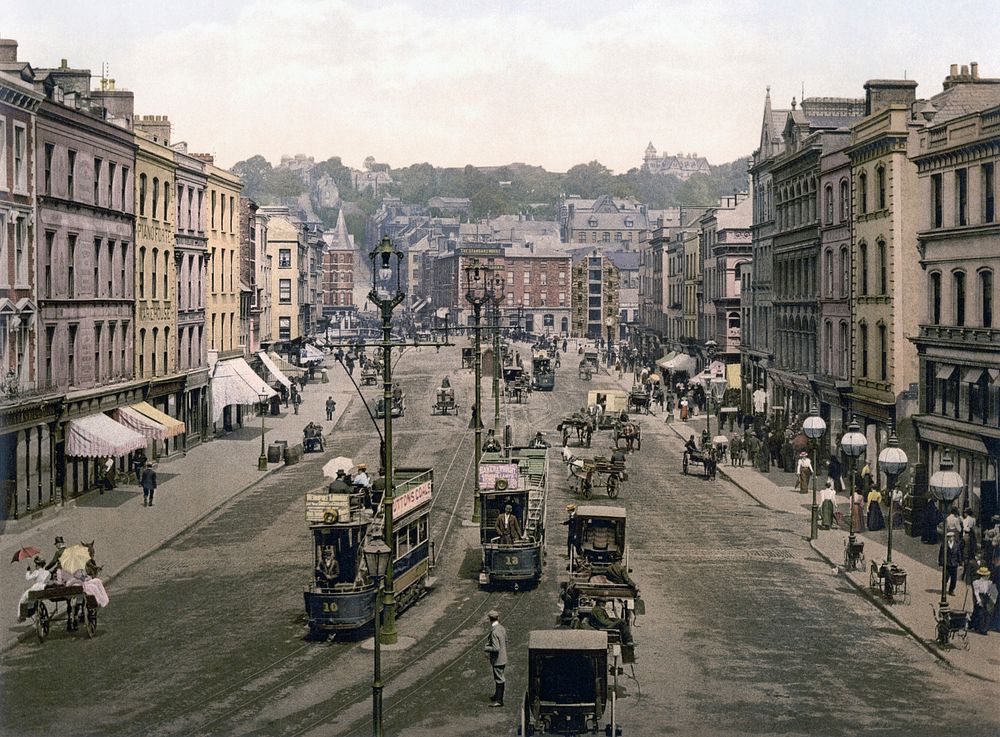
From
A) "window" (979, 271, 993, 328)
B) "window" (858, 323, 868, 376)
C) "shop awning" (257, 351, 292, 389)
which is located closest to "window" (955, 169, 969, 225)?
"window" (979, 271, 993, 328)

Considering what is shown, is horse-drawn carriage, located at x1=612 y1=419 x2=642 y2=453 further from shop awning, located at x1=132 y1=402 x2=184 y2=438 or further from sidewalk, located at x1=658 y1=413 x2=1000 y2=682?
shop awning, located at x1=132 y1=402 x2=184 y2=438

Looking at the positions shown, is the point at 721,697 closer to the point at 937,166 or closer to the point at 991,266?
the point at 991,266

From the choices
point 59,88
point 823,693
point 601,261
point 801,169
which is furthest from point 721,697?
point 601,261

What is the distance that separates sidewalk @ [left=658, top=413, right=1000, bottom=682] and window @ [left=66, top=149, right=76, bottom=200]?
89.0 ft

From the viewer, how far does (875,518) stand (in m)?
39.6

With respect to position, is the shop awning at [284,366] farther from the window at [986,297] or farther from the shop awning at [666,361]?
the window at [986,297]

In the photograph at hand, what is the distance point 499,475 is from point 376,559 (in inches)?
217

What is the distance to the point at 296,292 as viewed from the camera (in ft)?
341

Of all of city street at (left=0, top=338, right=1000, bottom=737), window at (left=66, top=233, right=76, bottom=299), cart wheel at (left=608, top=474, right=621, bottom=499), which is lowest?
city street at (left=0, top=338, right=1000, bottom=737)

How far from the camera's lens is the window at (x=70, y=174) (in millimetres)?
44688

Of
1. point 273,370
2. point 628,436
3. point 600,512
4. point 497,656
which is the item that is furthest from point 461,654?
point 273,370

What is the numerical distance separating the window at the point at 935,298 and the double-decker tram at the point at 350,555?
2162cm

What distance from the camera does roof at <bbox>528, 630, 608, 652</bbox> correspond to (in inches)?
771

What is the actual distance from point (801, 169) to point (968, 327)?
24821 millimetres
